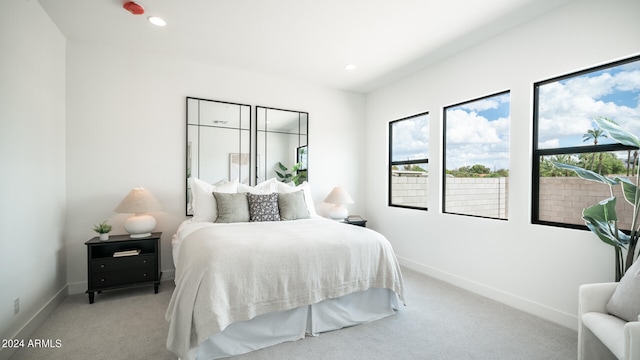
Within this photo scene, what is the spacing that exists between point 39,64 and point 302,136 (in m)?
2.96

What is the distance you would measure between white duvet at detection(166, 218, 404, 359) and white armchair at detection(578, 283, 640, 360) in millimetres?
1226

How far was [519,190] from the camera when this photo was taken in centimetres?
282

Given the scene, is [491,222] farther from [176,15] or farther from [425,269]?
[176,15]

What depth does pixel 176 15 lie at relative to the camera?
2.71 metres

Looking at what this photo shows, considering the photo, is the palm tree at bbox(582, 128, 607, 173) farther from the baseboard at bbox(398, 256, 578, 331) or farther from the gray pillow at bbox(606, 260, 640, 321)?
the baseboard at bbox(398, 256, 578, 331)

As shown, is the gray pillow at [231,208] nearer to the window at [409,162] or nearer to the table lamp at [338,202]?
the table lamp at [338,202]

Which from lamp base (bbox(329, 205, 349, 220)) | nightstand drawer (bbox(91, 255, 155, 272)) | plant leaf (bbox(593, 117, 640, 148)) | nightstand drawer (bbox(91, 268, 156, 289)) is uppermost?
plant leaf (bbox(593, 117, 640, 148))

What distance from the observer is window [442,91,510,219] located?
3133 mm

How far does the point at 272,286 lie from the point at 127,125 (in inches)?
108

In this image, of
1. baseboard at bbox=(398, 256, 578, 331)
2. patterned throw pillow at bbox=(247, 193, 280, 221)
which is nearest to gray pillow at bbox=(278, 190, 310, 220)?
patterned throw pillow at bbox=(247, 193, 280, 221)

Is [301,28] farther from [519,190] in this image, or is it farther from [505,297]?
[505,297]

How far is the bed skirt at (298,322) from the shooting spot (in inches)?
78.4

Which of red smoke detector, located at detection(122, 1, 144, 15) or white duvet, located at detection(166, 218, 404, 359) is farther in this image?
red smoke detector, located at detection(122, 1, 144, 15)

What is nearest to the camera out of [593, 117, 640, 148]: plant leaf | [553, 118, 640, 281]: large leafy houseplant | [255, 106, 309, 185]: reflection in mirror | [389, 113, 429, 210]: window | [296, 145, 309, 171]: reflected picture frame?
[593, 117, 640, 148]: plant leaf
